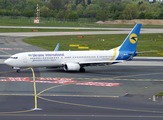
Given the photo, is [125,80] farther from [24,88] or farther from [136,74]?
[24,88]

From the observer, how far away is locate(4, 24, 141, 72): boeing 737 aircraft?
49.3 m

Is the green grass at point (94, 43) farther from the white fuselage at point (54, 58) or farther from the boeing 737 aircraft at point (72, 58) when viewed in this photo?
the white fuselage at point (54, 58)

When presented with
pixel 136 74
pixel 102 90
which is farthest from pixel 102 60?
pixel 102 90

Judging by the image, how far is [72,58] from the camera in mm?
51750

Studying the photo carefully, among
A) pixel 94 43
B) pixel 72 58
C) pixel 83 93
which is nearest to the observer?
pixel 83 93

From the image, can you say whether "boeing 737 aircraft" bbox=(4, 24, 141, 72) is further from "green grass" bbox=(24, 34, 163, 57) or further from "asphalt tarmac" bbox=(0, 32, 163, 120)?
"green grass" bbox=(24, 34, 163, 57)

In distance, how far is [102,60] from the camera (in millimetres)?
53250

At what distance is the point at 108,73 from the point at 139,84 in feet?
32.1

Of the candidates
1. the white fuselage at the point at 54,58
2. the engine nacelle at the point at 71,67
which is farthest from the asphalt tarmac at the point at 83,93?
the white fuselage at the point at 54,58

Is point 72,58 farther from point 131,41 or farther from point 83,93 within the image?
point 83,93

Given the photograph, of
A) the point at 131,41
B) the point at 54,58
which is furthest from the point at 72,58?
the point at 131,41

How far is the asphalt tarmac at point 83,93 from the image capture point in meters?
27.0

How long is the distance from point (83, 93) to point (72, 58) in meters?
16.2

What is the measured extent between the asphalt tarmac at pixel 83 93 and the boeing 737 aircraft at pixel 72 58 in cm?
170
